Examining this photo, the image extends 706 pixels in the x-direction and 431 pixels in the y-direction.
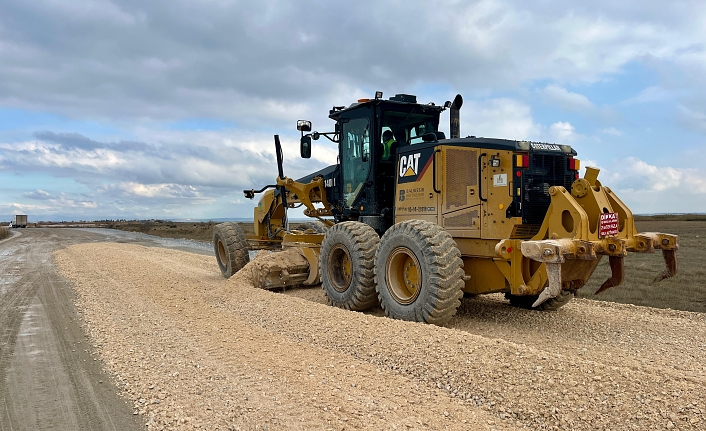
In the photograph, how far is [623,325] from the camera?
714 cm

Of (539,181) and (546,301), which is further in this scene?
(546,301)

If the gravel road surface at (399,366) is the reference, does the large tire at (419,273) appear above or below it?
above

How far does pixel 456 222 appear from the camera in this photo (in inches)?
300

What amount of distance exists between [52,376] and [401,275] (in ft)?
14.7

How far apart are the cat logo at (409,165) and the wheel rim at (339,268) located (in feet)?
5.27

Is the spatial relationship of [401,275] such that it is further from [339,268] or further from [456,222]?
[339,268]

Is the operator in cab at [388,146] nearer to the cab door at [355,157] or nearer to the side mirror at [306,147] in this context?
the cab door at [355,157]

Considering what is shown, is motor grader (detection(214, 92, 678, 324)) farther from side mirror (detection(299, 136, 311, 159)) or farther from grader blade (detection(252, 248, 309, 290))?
grader blade (detection(252, 248, 309, 290))

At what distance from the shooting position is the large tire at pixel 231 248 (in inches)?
492

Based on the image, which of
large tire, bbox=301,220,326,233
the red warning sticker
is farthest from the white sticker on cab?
large tire, bbox=301,220,326,233

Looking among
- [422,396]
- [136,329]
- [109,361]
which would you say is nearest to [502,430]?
[422,396]

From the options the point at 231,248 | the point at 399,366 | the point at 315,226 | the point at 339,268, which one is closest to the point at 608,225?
the point at 399,366

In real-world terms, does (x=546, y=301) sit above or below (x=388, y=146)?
below

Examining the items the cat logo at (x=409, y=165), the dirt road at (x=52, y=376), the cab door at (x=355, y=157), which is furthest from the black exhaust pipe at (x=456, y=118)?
the dirt road at (x=52, y=376)
